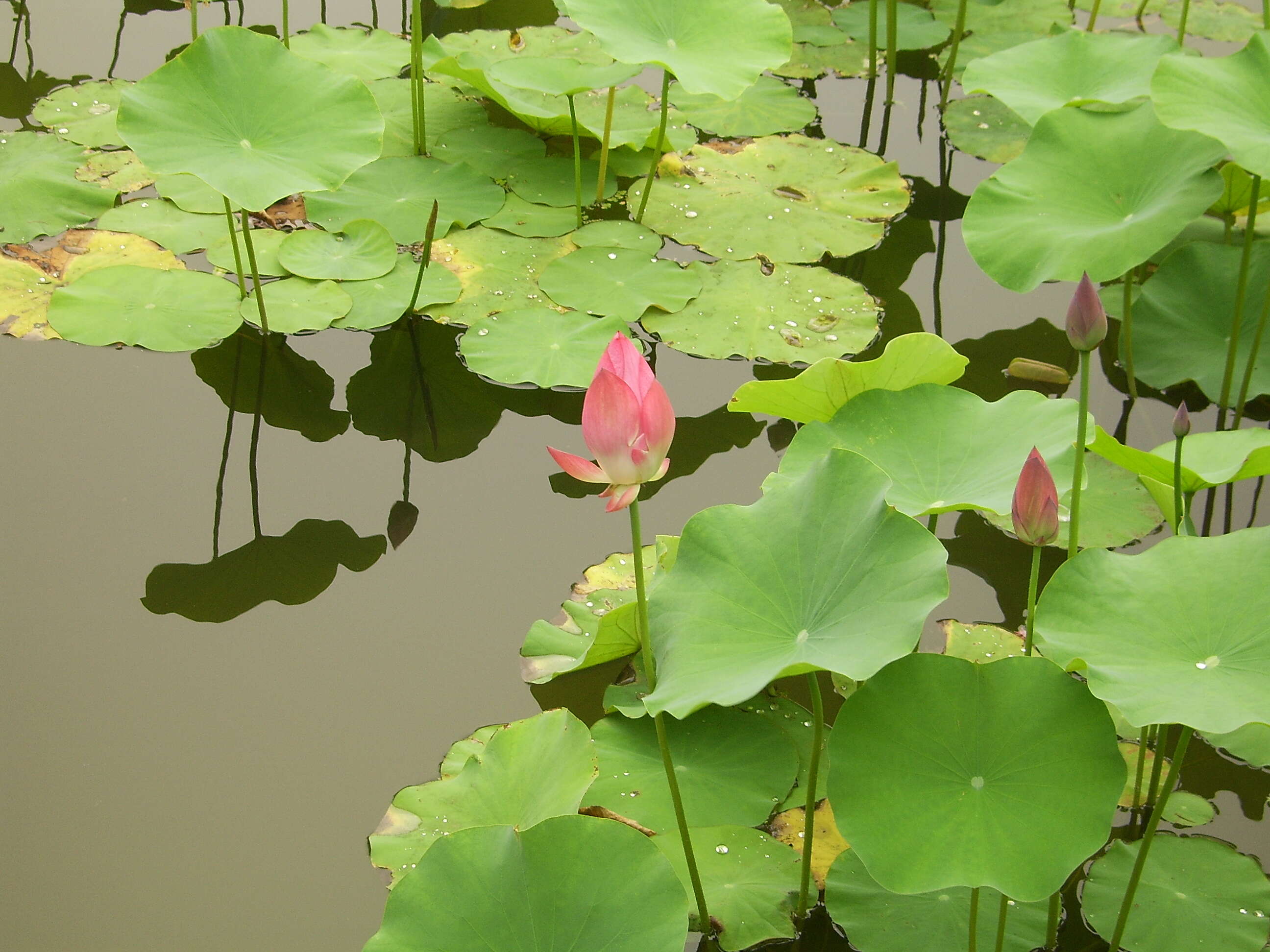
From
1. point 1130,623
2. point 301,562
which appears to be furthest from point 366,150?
point 1130,623

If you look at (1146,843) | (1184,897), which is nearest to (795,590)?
(1146,843)

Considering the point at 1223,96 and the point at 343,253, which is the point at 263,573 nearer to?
the point at 343,253

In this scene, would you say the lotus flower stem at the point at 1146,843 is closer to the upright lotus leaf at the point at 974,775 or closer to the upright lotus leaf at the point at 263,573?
the upright lotus leaf at the point at 974,775

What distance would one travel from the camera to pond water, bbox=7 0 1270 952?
152 centimetres

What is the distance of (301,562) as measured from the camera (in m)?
1.96

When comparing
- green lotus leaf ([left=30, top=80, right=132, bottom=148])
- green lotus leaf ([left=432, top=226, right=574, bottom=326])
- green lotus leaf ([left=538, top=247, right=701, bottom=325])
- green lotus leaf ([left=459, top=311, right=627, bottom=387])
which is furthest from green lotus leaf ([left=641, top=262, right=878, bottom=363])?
green lotus leaf ([left=30, top=80, right=132, bottom=148])

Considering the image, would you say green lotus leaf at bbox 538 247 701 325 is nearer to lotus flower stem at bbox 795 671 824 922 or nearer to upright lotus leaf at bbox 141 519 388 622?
upright lotus leaf at bbox 141 519 388 622

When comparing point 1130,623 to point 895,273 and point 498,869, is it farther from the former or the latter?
point 895,273

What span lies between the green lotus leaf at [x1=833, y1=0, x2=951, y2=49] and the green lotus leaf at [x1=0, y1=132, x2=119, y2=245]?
2175mm

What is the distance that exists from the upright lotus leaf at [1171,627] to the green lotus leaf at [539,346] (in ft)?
3.78

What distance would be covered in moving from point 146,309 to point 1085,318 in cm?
184

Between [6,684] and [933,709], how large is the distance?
4.38ft

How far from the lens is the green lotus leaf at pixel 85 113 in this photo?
287 centimetres

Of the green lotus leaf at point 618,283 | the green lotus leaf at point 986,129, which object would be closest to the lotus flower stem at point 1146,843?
the green lotus leaf at point 618,283
